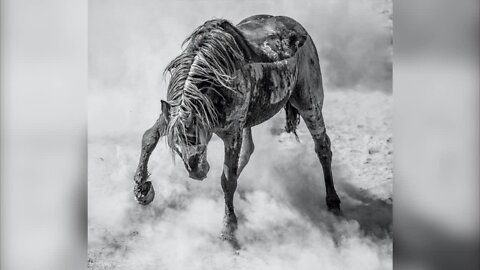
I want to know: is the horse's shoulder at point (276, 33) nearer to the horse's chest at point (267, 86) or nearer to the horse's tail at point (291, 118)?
the horse's chest at point (267, 86)

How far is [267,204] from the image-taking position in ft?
5.72

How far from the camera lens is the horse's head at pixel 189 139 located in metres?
1.54

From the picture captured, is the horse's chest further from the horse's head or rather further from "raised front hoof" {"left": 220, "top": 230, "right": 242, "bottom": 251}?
"raised front hoof" {"left": 220, "top": 230, "right": 242, "bottom": 251}

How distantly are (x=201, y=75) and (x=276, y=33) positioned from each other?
0.30m

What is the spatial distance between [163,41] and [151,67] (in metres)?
0.09

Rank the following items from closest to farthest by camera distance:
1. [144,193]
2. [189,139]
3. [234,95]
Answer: [189,139] < [234,95] < [144,193]

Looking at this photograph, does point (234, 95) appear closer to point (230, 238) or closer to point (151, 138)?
point (151, 138)

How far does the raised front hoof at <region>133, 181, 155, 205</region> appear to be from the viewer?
175 cm

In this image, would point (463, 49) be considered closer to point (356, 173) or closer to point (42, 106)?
point (356, 173)

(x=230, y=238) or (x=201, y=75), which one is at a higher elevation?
(x=201, y=75)

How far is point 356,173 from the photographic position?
1.74 meters

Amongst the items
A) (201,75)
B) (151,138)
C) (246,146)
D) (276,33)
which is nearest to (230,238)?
(246,146)

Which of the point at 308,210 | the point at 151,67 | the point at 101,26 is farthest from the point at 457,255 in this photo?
the point at 101,26

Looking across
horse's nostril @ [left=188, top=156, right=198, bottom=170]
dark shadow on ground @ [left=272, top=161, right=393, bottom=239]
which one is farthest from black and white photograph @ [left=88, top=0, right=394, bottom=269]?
horse's nostril @ [left=188, top=156, right=198, bottom=170]
